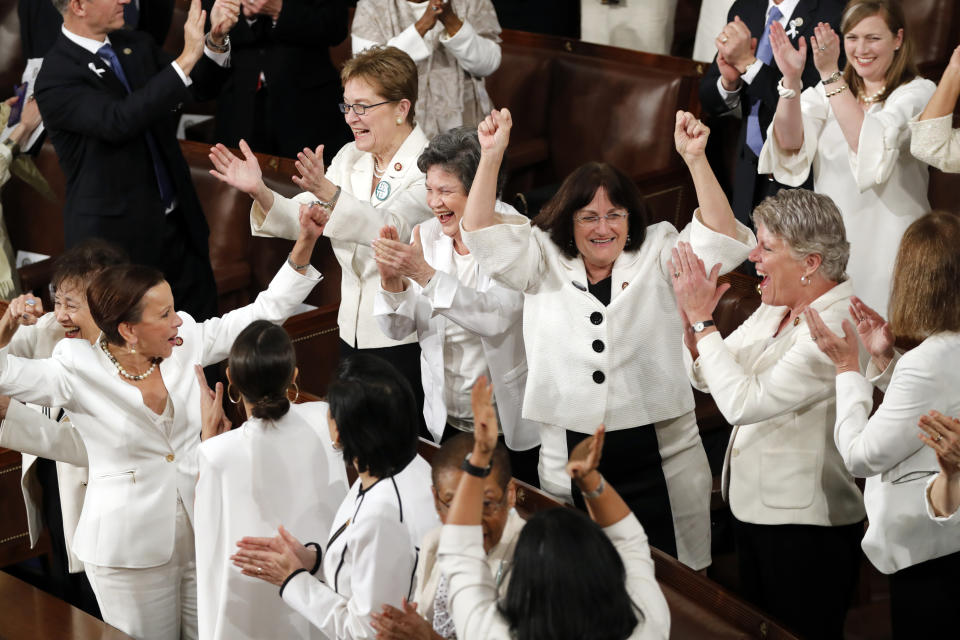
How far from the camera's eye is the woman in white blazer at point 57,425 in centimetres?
306

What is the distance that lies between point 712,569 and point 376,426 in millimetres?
1624

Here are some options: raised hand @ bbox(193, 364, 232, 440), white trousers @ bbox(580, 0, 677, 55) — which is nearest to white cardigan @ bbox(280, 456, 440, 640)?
raised hand @ bbox(193, 364, 232, 440)

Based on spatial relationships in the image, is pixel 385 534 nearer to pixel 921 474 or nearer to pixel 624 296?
pixel 624 296

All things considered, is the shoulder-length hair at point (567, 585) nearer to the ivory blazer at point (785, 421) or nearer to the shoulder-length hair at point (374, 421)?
the shoulder-length hair at point (374, 421)

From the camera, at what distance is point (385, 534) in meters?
2.30

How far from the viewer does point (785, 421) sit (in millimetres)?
2822

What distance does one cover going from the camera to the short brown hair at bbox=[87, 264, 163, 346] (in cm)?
290

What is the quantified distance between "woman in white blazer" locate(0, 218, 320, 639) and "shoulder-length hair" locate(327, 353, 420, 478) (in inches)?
25.6

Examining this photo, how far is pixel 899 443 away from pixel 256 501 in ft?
4.41

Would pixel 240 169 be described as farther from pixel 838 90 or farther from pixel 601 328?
pixel 838 90

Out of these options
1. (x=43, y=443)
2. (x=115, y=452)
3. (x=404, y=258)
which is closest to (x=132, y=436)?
(x=115, y=452)

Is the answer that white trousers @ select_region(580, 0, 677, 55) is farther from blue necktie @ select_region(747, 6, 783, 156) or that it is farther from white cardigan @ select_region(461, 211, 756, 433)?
white cardigan @ select_region(461, 211, 756, 433)

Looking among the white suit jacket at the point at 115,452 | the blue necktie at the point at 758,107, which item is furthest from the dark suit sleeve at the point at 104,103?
the blue necktie at the point at 758,107

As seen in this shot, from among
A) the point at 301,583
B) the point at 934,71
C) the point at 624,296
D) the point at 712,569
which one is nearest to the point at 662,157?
the point at 934,71
